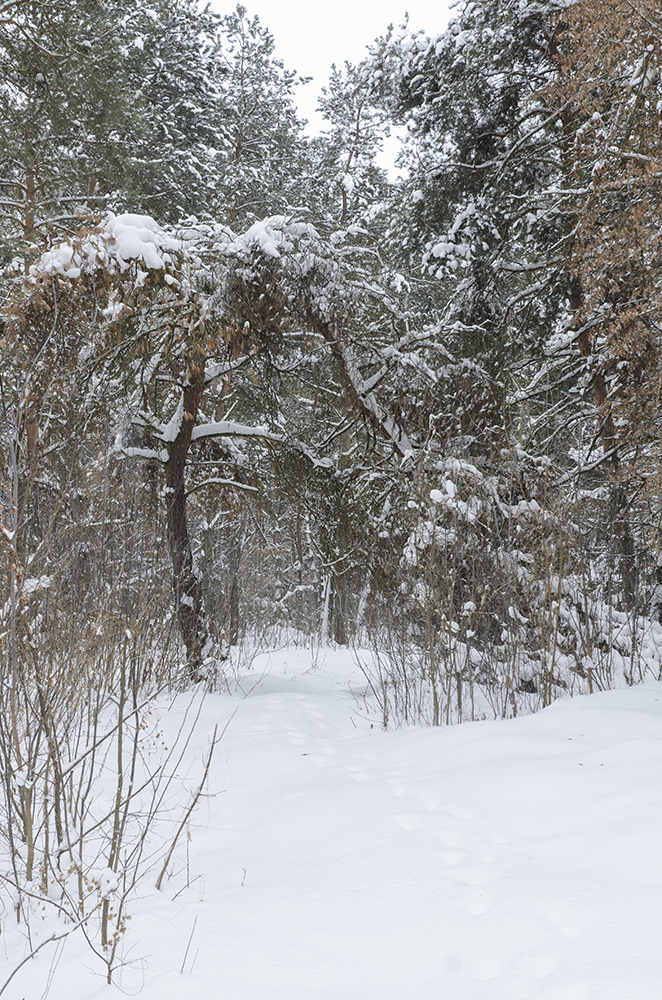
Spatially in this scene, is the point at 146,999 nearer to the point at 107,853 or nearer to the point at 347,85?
the point at 107,853

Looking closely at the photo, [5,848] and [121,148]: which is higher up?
[121,148]

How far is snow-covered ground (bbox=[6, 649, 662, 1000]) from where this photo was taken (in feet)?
6.38

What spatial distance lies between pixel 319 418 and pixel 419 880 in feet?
20.2

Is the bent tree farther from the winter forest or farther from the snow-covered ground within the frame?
the snow-covered ground

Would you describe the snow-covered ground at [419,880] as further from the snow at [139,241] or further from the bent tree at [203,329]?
the snow at [139,241]

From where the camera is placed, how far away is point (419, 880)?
2477 mm

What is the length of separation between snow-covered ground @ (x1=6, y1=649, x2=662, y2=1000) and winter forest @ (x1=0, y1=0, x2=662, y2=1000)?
9 cm

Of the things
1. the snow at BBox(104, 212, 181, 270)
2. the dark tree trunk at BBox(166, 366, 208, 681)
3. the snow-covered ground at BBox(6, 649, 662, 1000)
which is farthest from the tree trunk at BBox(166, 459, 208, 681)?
the snow-covered ground at BBox(6, 649, 662, 1000)

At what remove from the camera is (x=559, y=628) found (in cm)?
523

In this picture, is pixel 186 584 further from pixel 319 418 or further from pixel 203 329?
pixel 319 418

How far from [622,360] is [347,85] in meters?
13.9

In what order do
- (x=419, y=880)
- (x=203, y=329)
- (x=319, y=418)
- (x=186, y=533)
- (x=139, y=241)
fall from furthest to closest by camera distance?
1. (x=319, y=418)
2. (x=186, y=533)
3. (x=203, y=329)
4. (x=139, y=241)
5. (x=419, y=880)

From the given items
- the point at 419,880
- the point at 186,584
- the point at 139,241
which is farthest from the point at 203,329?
the point at 419,880

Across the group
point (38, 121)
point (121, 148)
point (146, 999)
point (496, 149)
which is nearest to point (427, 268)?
point (496, 149)
